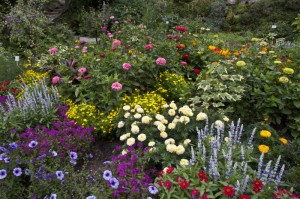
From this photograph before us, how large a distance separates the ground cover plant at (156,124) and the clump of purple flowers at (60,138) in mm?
12

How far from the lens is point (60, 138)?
3475 millimetres

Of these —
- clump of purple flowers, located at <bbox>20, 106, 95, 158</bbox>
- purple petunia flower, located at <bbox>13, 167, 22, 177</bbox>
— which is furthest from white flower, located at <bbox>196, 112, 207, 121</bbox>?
purple petunia flower, located at <bbox>13, 167, 22, 177</bbox>

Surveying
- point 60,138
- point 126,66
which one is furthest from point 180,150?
point 126,66

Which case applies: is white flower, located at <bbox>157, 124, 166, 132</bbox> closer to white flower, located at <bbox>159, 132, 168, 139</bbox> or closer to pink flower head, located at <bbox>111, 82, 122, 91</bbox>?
white flower, located at <bbox>159, 132, 168, 139</bbox>

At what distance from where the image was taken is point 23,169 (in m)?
3.14

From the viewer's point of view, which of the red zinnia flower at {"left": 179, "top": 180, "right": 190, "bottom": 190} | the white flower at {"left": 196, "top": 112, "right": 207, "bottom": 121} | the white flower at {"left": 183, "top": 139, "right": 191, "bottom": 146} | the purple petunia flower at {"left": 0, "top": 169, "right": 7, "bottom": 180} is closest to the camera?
the red zinnia flower at {"left": 179, "top": 180, "right": 190, "bottom": 190}

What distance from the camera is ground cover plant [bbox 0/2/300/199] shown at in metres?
2.62

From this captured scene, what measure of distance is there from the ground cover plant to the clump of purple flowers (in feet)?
0.04

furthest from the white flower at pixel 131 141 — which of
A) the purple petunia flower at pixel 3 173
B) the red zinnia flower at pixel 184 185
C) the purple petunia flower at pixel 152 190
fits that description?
the purple petunia flower at pixel 3 173

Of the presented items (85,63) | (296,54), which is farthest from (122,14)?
(296,54)

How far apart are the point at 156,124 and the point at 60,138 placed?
1094 millimetres

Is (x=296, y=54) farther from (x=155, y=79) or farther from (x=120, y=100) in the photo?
(x=120, y=100)

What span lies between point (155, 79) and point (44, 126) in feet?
5.64

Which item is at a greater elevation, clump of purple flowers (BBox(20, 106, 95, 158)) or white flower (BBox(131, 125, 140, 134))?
white flower (BBox(131, 125, 140, 134))
